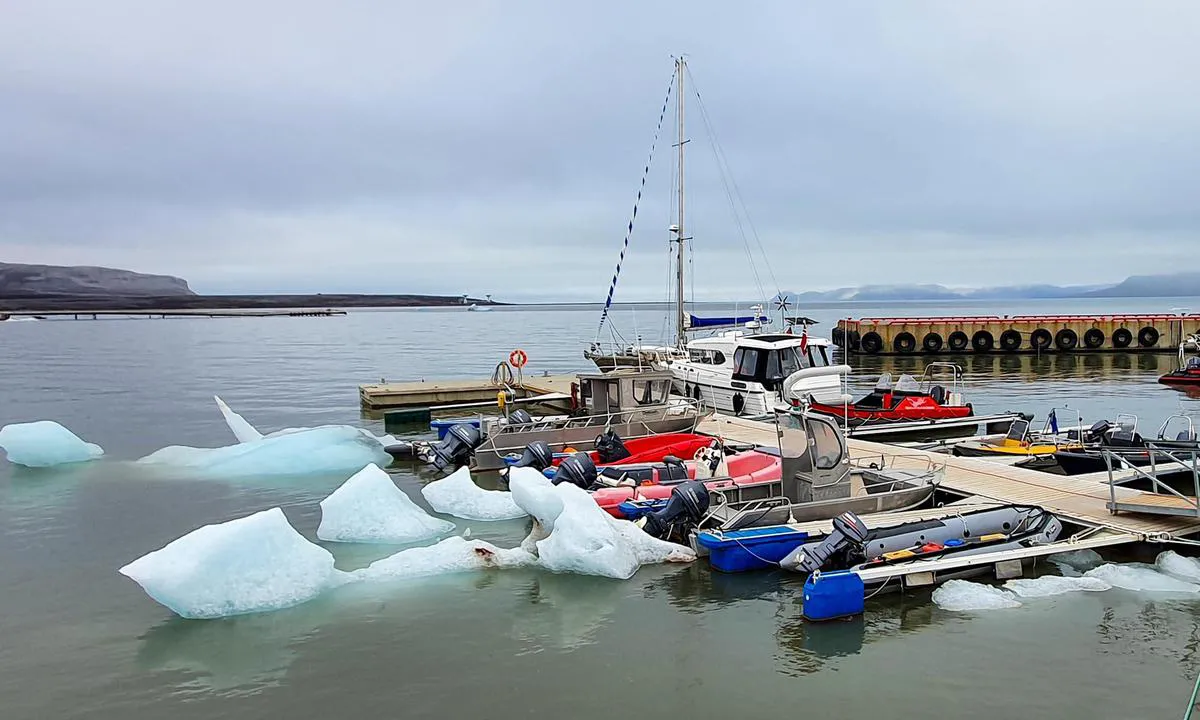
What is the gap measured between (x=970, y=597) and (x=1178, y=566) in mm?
2910

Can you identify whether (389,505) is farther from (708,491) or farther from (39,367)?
(39,367)

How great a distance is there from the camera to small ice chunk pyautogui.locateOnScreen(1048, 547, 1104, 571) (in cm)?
1159

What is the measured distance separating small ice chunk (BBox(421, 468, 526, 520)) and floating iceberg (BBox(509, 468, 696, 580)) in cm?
264

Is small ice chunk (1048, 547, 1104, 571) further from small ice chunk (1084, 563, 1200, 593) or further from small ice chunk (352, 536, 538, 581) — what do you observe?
small ice chunk (352, 536, 538, 581)

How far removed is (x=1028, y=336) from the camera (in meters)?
53.3

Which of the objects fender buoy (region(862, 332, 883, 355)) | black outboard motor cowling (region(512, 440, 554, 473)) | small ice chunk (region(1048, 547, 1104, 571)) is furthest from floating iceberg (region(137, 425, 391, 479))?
fender buoy (region(862, 332, 883, 355))

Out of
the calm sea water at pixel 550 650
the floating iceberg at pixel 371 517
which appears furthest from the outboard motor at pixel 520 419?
the floating iceberg at pixel 371 517

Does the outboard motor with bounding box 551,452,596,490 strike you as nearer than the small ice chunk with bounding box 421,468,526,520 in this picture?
Yes

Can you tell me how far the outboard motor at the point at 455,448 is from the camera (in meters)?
19.5

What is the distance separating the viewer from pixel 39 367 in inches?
2099

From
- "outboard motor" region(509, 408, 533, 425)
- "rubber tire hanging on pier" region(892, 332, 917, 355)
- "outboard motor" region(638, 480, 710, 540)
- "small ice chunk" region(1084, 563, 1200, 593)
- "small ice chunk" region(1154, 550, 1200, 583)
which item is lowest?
"small ice chunk" region(1084, 563, 1200, 593)

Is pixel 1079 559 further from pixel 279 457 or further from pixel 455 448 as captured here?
pixel 279 457

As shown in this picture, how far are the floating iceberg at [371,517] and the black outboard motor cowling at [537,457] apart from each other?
3.61m

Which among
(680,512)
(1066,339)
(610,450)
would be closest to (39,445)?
(610,450)
